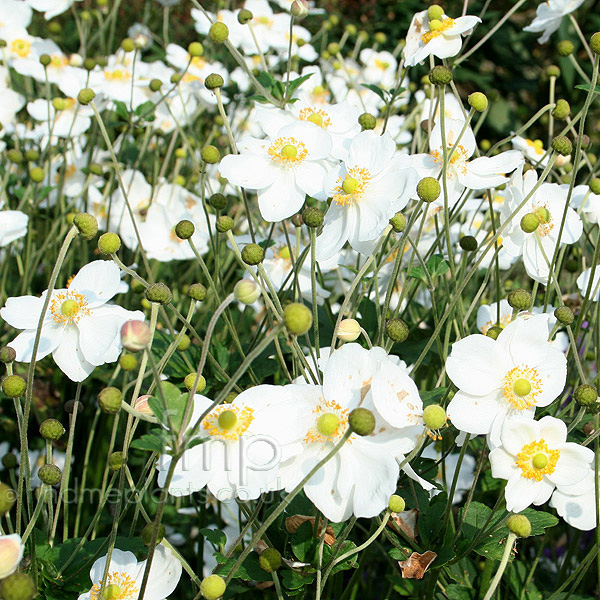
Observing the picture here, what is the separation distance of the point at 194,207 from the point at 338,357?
2.84 feet

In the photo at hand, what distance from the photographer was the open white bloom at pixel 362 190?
0.87 m

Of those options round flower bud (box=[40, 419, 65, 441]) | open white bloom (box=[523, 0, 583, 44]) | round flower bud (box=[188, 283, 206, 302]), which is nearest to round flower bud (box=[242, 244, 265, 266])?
round flower bud (box=[188, 283, 206, 302])

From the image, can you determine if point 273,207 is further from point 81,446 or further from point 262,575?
point 81,446

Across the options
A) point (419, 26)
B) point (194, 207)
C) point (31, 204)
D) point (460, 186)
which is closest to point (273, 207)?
point (460, 186)

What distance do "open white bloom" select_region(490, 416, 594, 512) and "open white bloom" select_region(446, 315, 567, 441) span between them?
0.03m

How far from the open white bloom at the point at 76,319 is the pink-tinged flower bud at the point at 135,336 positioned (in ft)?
0.81

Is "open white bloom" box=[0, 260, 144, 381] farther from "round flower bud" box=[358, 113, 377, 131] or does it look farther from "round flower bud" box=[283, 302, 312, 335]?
"round flower bud" box=[358, 113, 377, 131]

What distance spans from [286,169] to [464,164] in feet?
0.82

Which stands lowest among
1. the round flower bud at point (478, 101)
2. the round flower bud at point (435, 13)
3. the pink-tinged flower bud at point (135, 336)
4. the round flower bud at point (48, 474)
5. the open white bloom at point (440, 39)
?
the round flower bud at point (48, 474)

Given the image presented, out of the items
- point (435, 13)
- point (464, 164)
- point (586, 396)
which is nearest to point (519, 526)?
point (586, 396)

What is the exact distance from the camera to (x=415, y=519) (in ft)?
2.77

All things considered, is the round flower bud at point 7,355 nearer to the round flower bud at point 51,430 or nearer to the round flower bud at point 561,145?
the round flower bud at point 51,430

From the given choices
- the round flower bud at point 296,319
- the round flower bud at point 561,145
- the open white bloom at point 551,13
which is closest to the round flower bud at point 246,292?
the round flower bud at point 296,319

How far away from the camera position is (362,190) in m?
0.90
